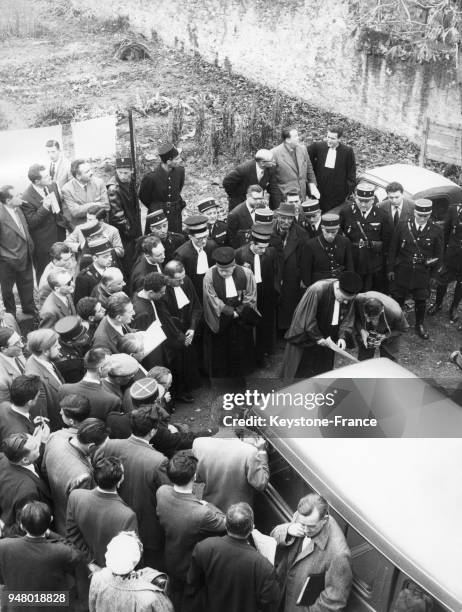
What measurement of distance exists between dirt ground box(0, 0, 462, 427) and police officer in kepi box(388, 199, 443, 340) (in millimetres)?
4471

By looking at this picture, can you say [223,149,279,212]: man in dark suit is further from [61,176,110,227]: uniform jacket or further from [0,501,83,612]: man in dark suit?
[0,501,83,612]: man in dark suit

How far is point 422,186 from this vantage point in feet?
32.3

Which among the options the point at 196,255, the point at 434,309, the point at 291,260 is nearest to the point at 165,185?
the point at 196,255

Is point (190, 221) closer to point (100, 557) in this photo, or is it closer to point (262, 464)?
point (262, 464)

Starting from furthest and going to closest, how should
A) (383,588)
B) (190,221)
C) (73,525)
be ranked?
(190,221)
(73,525)
(383,588)

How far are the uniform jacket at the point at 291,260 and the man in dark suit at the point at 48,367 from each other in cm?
297

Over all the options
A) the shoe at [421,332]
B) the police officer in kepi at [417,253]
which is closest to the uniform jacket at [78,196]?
the police officer in kepi at [417,253]

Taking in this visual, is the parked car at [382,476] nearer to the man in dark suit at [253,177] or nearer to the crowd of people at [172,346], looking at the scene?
the crowd of people at [172,346]

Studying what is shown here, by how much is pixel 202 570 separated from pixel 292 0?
1350 centimetres

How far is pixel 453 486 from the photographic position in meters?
4.34

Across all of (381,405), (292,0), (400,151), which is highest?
(292,0)

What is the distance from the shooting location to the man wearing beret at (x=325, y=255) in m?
7.88

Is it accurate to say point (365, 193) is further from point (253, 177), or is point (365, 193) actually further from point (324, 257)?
point (253, 177)

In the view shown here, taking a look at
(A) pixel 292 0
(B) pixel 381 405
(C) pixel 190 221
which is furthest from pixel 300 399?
(A) pixel 292 0
